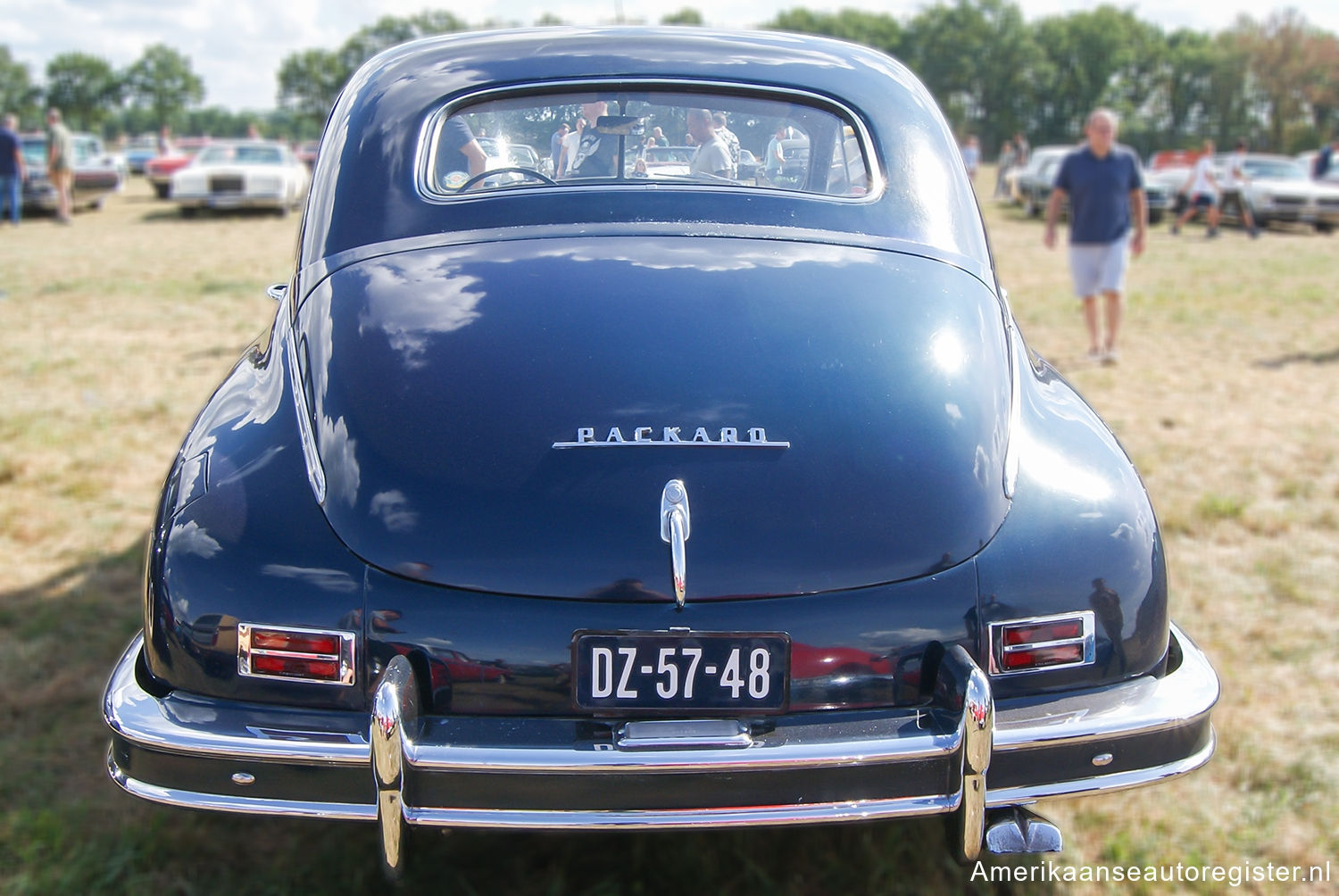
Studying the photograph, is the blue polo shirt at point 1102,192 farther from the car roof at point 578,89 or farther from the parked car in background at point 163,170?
the parked car in background at point 163,170

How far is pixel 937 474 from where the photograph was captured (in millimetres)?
1860

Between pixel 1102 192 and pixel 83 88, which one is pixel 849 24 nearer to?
pixel 83 88

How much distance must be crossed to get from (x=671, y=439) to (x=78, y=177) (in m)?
21.3

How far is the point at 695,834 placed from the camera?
8.06ft

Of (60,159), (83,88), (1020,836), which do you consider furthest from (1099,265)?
(83,88)

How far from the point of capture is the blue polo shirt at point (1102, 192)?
6.96 meters

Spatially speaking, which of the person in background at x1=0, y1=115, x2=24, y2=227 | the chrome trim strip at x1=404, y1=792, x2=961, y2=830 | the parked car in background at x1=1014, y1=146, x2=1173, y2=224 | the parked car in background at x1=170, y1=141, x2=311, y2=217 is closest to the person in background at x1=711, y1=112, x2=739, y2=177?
the chrome trim strip at x1=404, y1=792, x2=961, y2=830

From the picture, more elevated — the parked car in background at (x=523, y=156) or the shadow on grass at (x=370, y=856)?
the parked car in background at (x=523, y=156)

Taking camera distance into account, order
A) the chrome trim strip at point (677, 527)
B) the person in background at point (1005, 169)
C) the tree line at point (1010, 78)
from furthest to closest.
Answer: the tree line at point (1010, 78), the person in background at point (1005, 169), the chrome trim strip at point (677, 527)

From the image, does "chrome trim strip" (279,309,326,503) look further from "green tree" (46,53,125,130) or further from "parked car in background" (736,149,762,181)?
"green tree" (46,53,125,130)

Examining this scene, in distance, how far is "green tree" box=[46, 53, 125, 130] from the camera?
→ 264 ft

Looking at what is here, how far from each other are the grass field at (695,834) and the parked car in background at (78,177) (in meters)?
10.9

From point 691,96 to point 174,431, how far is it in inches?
158

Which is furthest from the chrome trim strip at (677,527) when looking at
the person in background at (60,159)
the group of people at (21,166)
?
the person in background at (60,159)
